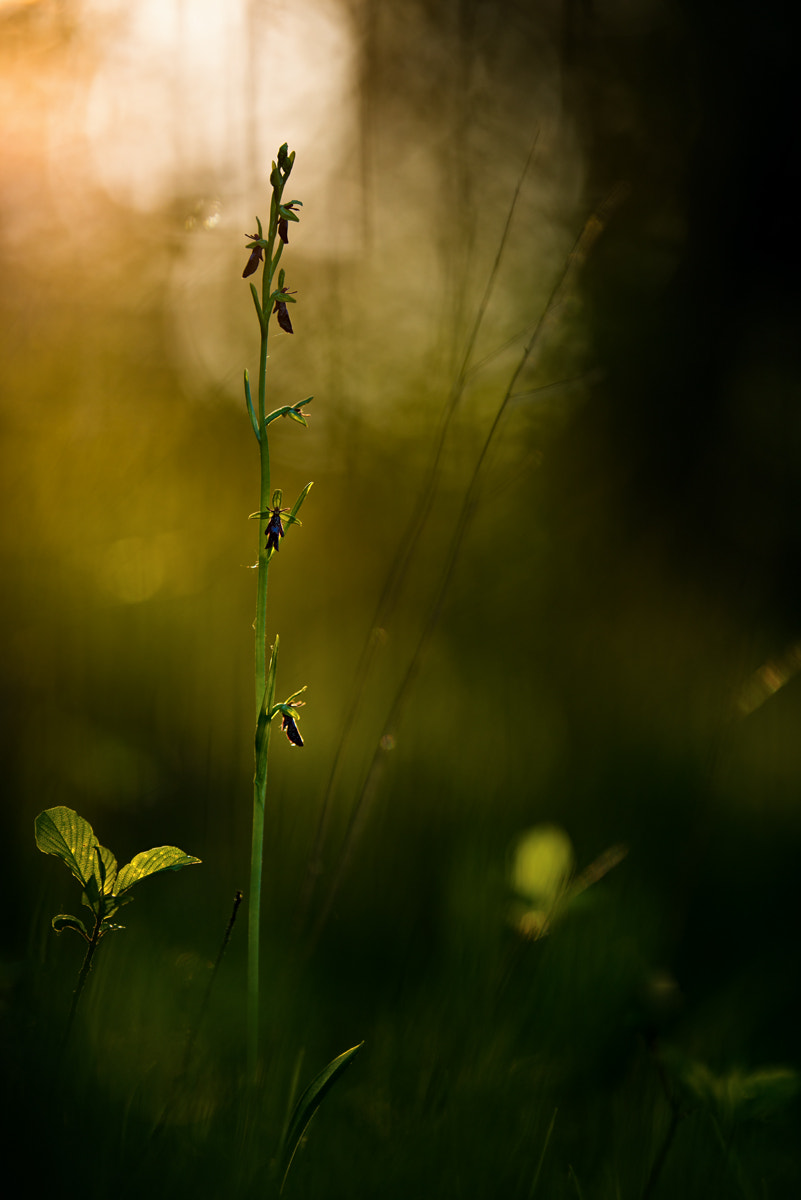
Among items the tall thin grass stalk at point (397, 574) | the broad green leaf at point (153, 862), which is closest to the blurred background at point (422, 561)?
the tall thin grass stalk at point (397, 574)

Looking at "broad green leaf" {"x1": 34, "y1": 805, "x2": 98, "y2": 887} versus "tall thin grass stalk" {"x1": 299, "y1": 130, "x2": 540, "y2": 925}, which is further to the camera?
"tall thin grass stalk" {"x1": 299, "y1": 130, "x2": 540, "y2": 925}

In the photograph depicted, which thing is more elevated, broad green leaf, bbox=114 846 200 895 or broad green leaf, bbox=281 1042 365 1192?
broad green leaf, bbox=114 846 200 895

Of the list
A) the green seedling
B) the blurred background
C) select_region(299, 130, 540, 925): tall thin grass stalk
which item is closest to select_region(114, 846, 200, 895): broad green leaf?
the green seedling

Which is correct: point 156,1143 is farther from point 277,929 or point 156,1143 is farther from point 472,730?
point 472,730

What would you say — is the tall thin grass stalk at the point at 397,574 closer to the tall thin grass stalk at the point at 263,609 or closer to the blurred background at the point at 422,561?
the blurred background at the point at 422,561

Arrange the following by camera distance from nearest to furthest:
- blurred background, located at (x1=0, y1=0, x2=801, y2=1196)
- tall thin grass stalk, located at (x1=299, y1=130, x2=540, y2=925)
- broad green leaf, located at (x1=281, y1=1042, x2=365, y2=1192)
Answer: broad green leaf, located at (x1=281, y1=1042, x2=365, y2=1192) < blurred background, located at (x1=0, y1=0, x2=801, y2=1196) < tall thin grass stalk, located at (x1=299, y1=130, x2=540, y2=925)

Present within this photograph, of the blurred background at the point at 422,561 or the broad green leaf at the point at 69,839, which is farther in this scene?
the blurred background at the point at 422,561

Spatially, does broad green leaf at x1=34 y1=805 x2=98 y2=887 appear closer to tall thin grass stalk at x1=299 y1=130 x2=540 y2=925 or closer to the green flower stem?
the green flower stem

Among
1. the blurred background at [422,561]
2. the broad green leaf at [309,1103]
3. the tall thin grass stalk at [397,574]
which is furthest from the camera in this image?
the tall thin grass stalk at [397,574]
